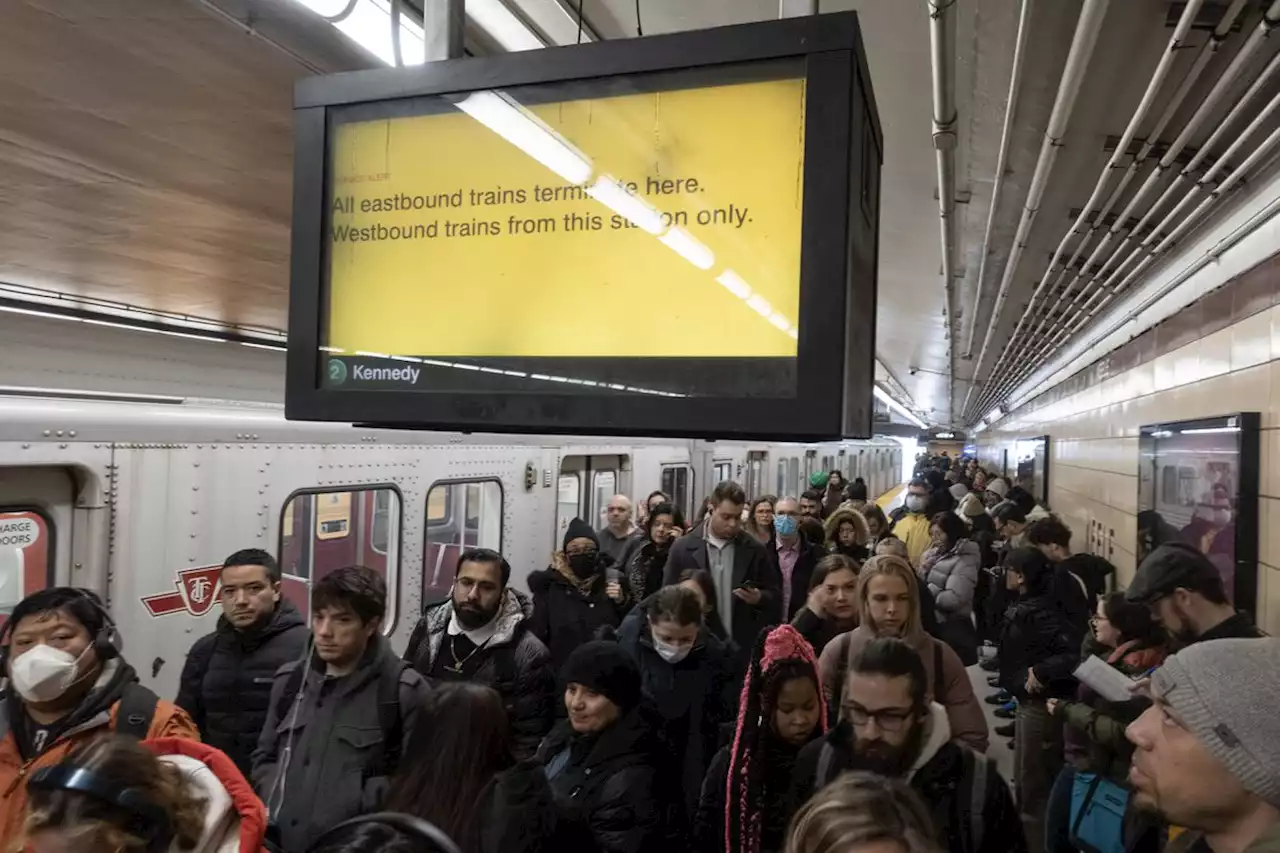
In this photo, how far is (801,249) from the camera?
167 centimetres

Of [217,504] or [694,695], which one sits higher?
[217,504]

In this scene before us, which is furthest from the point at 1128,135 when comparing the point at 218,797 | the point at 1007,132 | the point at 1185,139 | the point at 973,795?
the point at 218,797

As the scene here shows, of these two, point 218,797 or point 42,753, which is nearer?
point 218,797

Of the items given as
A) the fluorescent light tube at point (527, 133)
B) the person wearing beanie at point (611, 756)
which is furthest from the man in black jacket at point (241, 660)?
the fluorescent light tube at point (527, 133)

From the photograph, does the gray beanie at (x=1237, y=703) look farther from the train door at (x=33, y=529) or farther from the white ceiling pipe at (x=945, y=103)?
the train door at (x=33, y=529)

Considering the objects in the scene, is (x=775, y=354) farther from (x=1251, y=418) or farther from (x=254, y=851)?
(x=1251, y=418)

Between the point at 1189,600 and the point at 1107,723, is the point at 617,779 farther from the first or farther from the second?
the point at 1189,600

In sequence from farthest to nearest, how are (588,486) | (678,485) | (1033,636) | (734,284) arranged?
(678,485) < (588,486) < (1033,636) < (734,284)

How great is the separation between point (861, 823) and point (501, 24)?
100 inches

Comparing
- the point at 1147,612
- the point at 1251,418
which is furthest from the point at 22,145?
the point at 1251,418

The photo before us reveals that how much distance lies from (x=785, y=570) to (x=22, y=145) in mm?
5081

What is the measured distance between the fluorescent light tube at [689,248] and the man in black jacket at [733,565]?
3865 millimetres

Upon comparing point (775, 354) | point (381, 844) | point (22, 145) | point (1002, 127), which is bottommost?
point (381, 844)

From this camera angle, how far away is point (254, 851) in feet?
6.67
